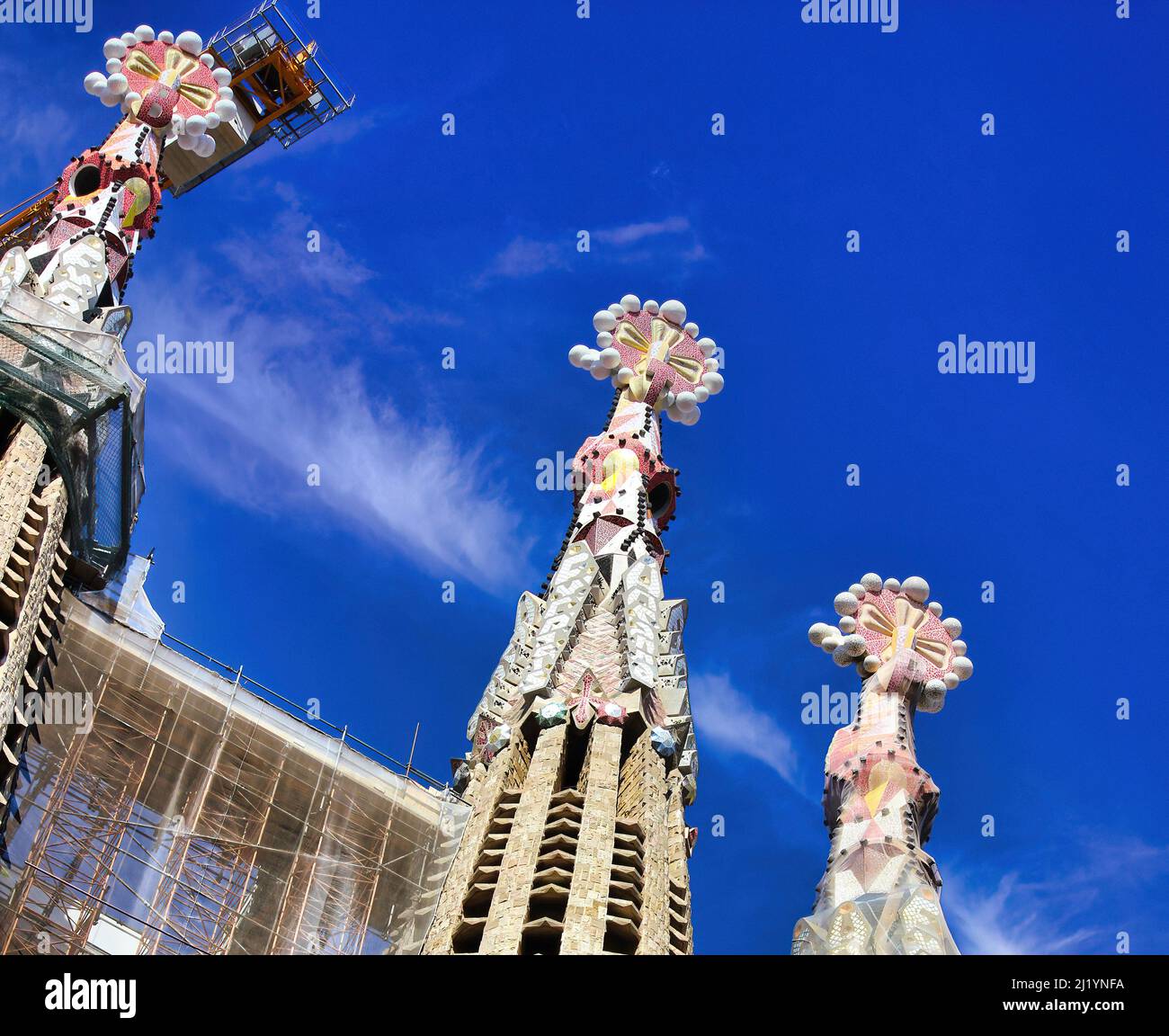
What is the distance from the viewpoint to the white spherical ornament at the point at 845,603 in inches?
1190

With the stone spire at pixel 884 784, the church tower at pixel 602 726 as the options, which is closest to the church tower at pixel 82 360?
the church tower at pixel 602 726

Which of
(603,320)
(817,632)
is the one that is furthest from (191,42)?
(817,632)

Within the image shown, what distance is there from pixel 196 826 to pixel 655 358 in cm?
1697

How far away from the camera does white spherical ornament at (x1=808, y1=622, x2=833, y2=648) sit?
30.2 metres

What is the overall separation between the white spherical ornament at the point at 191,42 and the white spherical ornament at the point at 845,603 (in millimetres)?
20711

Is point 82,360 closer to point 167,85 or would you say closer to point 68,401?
point 68,401

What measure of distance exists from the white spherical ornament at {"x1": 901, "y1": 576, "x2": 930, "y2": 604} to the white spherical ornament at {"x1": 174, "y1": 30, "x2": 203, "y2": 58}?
2106 centimetres

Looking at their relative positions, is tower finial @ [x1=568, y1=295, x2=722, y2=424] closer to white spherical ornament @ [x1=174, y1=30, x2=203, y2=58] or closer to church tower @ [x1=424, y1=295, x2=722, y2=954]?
church tower @ [x1=424, y1=295, x2=722, y2=954]

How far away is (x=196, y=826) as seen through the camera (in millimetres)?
31328

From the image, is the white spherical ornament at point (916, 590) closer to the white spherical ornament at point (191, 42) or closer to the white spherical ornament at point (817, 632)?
the white spherical ornament at point (817, 632)
